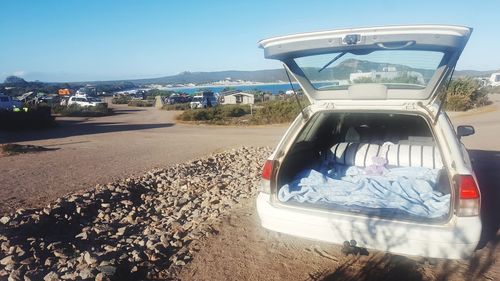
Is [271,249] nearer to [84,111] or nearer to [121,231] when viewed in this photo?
[121,231]

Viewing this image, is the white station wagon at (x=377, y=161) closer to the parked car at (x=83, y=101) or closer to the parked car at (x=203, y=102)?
the parked car at (x=203, y=102)

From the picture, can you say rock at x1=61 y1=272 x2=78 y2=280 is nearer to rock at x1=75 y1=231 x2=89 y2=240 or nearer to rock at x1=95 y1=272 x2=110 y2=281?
rock at x1=95 y1=272 x2=110 y2=281

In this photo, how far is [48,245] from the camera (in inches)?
175

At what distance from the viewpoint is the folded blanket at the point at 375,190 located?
12.5 ft

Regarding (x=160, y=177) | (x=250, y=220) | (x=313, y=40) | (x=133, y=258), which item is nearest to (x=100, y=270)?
(x=133, y=258)

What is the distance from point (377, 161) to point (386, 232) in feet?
6.11

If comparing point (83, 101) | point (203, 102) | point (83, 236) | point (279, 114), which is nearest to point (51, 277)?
point (83, 236)

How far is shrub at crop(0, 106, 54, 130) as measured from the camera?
22.0 meters

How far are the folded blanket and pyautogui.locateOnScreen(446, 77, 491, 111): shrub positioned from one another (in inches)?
820

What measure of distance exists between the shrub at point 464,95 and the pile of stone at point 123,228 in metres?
19.2

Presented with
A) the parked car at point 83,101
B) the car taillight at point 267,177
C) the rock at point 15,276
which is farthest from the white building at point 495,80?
the rock at point 15,276

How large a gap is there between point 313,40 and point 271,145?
9538 mm

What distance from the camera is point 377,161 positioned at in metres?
5.00

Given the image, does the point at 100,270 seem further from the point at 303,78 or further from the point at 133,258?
the point at 303,78
